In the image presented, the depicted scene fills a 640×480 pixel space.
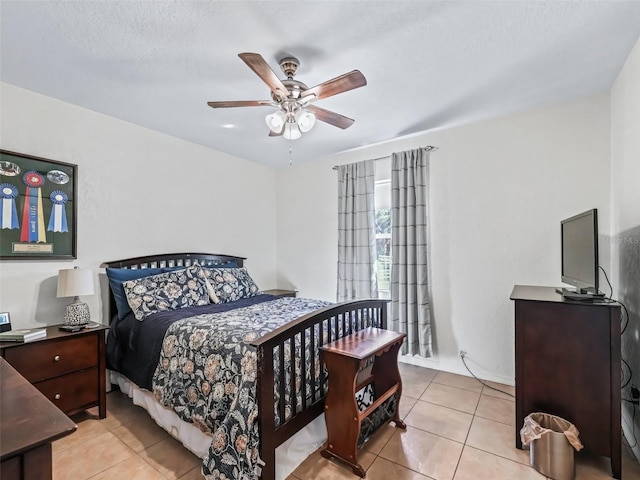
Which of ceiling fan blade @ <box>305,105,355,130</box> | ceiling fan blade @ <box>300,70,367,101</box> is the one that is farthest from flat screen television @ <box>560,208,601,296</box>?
ceiling fan blade @ <box>305,105,355,130</box>

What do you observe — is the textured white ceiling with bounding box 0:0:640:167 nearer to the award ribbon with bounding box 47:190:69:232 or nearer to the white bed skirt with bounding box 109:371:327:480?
the award ribbon with bounding box 47:190:69:232

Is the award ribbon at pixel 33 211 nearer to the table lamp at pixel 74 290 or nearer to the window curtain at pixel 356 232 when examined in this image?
the table lamp at pixel 74 290

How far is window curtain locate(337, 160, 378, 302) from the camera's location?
143 inches

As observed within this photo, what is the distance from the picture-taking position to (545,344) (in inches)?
74.1

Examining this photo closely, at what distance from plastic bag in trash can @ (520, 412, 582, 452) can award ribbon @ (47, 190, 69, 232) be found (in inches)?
142

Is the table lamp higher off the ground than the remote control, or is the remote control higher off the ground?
the table lamp

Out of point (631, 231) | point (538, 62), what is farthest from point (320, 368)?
point (538, 62)

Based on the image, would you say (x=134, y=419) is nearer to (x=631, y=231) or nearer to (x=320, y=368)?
(x=320, y=368)

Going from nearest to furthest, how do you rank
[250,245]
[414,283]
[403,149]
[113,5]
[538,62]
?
[113,5], [538,62], [414,283], [403,149], [250,245]

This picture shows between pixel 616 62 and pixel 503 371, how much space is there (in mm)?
2571

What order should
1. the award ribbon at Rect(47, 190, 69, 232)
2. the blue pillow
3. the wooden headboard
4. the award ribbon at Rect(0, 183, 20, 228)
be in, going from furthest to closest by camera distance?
the wooden headboard → the blue pillow → the award ribbon at Rect(47, 190, 69, 232) → the award ribbon at Rect(0, 183, 20, 228)

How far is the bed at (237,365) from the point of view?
1549 mm

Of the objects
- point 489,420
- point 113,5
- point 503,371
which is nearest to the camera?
point 113,5

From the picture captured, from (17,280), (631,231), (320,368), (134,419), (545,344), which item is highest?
(631,231)
